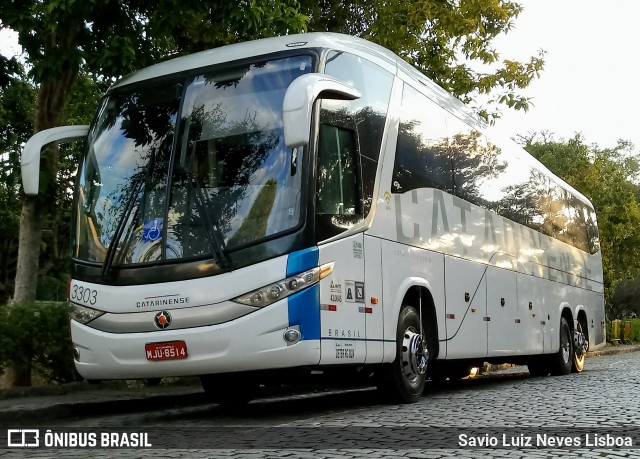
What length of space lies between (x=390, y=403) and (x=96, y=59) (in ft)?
17.9

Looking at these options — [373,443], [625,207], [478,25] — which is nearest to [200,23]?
[478,25]

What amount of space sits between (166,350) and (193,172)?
177 cm

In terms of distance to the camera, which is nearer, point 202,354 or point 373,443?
point 373,443

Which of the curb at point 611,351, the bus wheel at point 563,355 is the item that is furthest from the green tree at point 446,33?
the curb at point 611,351

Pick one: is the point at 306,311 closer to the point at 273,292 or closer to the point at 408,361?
the point at 273,292

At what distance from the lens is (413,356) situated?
10562 mm

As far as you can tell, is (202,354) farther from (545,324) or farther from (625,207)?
(625,207)

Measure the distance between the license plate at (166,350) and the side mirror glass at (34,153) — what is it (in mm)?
2068

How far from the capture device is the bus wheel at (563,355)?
57.7ft

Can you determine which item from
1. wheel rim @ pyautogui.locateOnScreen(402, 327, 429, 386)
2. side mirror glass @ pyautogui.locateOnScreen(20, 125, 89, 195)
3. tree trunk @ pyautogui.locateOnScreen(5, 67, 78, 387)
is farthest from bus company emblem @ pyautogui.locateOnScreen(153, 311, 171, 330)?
tree trunk @ pyautogui.locateOnScreen(5, 67, 78, 387)

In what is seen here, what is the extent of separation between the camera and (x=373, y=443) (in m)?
7.01

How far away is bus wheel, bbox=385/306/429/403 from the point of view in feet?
33.6

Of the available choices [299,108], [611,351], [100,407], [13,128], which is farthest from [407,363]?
[611,351]

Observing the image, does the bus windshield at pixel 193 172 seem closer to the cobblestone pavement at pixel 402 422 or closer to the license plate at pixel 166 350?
the license plate at pixel 166 350
